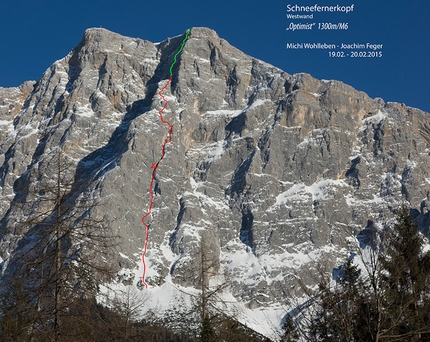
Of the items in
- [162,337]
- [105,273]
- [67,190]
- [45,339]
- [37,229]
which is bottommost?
[45,339]

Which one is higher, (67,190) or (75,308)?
(67,190)

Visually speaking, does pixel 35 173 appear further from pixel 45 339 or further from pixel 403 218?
pixel 403 218

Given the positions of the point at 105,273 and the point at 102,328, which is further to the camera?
the point at 102,328

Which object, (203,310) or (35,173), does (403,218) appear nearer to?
(203,310)

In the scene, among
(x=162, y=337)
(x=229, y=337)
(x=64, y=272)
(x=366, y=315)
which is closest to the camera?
(x=366, y=315)

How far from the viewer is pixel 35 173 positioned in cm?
1811

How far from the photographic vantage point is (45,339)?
617 inches

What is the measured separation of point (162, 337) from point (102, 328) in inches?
4727

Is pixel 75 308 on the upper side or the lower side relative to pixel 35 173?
lower

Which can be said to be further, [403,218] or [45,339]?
[403,218]

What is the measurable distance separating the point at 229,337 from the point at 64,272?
1407 cm

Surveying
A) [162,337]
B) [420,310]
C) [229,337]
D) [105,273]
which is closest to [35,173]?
[105,273]

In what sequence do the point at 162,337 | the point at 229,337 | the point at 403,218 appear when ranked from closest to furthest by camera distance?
the point at 403,218
the point at 229,337
the point at 162,337

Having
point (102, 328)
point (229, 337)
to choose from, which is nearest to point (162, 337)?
point (229, 337)
